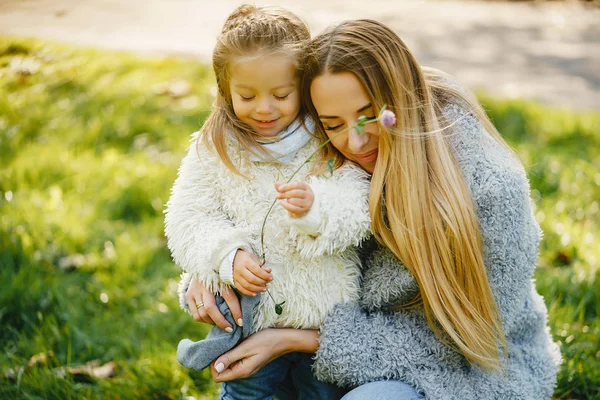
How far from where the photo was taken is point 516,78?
501cm

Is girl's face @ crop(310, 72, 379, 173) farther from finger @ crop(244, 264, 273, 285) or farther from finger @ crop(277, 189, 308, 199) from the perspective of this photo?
finger @ crop(244, 264, 273, 285)

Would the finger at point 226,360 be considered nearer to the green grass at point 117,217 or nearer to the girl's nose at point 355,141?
the green grass at point 117,217

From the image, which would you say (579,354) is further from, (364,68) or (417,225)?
(364,68)

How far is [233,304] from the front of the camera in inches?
67.4

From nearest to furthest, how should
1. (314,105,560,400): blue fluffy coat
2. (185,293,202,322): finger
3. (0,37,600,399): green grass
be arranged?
1. (314,105,560,400): blue fluffy coat
2. (185,293,202,322): finger
3. (0,37,600,399): green grass

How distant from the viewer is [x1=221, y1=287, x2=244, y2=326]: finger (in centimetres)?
171

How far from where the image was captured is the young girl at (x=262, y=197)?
1656mm

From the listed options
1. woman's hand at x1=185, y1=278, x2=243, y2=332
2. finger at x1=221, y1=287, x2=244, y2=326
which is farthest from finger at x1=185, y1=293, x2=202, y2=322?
finger at x1=221, y1=287, x2=244, y2=326

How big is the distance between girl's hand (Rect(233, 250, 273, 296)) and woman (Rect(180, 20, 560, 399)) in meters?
0.15

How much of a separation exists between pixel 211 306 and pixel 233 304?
0.06 meters

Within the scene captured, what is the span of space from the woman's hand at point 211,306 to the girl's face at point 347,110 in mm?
489

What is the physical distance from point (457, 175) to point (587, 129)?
8.73 ft

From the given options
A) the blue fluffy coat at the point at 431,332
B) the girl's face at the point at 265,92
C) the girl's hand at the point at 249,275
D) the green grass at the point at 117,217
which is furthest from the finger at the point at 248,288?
the green grass at the point at 117,217

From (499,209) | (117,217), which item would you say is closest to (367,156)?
(499,209)
